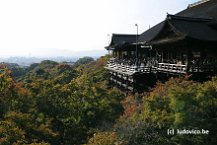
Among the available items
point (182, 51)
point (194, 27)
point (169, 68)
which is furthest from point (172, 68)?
point (182, 51)

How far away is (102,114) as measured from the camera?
80.5 feet

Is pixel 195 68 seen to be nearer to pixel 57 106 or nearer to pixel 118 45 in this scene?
pixel 57 106

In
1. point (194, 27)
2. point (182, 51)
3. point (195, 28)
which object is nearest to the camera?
point (195, 28)

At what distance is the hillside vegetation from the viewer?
55.3 feet

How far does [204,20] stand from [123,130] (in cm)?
1733

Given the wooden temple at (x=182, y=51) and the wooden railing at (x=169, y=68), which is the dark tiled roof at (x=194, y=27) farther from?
the wooden railing at (x=169, y=68)

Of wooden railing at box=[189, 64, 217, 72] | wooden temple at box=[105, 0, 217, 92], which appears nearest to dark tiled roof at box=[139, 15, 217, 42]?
wooden temple at box=[105, 0, 217, 92]

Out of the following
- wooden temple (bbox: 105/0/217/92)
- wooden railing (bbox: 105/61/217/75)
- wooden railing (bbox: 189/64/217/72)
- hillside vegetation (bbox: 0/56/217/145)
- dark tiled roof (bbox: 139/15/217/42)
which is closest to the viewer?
hillside vegetation (bbox: 0/56/217/145)

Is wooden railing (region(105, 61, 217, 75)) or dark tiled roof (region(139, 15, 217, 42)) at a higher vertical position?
dark tiled roof (region(139, 15, 217, 42))

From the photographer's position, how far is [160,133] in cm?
1817

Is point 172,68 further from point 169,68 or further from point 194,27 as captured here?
point 194,27

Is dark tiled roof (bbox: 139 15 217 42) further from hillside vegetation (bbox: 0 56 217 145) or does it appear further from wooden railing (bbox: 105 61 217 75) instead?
hillside vegetation (bbox: 0 56 217 145)

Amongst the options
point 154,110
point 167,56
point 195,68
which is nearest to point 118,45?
point 167,56

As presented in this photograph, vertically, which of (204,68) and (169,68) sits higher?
(204,68)
